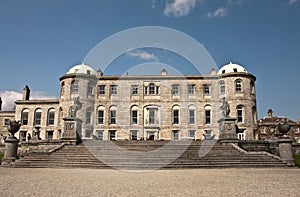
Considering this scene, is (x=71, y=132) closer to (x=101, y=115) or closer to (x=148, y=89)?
(x=101, y=115)

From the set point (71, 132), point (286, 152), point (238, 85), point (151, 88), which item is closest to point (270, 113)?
point (238, 85)

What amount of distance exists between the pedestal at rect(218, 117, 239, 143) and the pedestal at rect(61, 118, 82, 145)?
11233 millimetres

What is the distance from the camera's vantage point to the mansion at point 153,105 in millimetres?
36312

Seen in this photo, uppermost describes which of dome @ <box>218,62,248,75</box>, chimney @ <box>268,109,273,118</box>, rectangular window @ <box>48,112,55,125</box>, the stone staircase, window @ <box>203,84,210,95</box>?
dome @ <box>218,62,248,75</box>

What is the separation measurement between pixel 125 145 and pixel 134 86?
64.7 feet

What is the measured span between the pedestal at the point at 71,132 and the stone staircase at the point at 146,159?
2.31 meters

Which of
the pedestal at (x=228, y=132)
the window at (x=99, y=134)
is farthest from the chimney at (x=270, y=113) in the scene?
the pedestal at (x=228, y=132)

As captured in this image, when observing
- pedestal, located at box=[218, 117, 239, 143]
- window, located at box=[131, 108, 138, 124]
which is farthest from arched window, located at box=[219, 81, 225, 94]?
pedestal, located at box=[218, 117, 239, 143]

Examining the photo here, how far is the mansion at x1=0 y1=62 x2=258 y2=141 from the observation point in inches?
1430

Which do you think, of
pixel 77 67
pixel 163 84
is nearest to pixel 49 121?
pixel 77 67

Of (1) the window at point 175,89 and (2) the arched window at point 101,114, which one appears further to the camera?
(1) the window at point 175,89

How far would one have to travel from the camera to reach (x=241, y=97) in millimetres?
36000

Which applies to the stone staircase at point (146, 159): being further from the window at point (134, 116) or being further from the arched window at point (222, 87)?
the arched window at point (222, 87)

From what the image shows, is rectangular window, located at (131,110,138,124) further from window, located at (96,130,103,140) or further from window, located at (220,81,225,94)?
window, located at (220,81,225,94)
